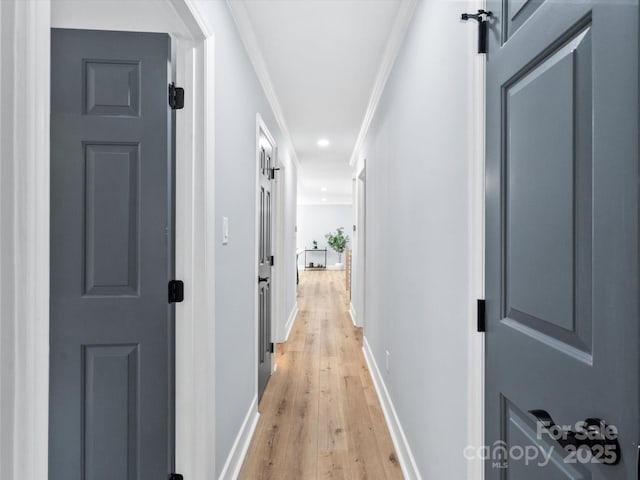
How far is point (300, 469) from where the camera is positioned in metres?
1.96

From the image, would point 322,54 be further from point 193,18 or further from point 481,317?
point 481,317

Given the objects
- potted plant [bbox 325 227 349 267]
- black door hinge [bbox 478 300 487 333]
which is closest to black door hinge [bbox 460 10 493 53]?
black door hinge [bbox 478 300 487 333]

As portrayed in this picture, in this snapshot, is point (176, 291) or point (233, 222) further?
point (233, 222)

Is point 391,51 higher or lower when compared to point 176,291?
higher

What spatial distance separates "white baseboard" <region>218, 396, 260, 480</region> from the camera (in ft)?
5.88

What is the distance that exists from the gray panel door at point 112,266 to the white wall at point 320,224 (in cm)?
1245

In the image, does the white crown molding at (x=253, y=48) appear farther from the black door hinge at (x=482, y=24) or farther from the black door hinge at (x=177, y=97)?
the black door hinge at (x=482, y=24)

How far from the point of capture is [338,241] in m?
A: 13.3

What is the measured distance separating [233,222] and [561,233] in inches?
62.3

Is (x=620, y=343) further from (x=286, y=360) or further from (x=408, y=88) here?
(x=286, y=360)

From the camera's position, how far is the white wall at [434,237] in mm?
1162

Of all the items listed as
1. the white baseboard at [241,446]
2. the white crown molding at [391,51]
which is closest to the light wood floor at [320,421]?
the white baseboard at [241,446]

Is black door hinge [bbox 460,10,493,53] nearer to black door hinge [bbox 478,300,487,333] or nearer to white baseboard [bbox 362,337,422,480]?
black door hinge [bbox 478,300,487,333]

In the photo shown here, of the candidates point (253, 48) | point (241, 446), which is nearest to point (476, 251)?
point (241, 446)
